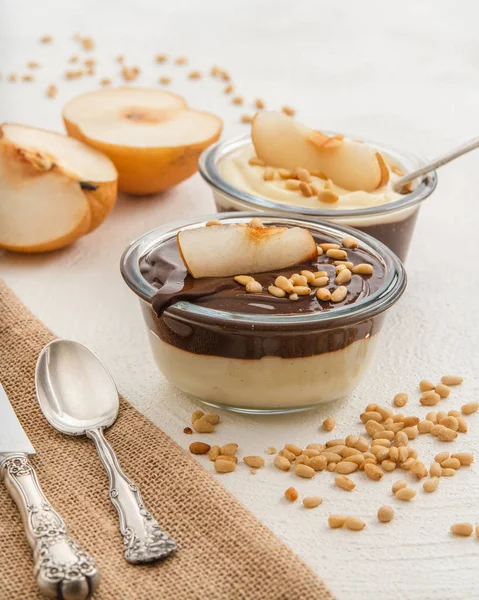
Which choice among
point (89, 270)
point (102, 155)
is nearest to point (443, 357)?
point (89, 270)

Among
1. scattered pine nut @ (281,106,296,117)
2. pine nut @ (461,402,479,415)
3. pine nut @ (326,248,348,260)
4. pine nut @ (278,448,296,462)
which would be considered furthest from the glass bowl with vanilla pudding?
scattered pine nut @ (281,106,296,117)

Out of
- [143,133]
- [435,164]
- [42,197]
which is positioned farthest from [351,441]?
[143,133]

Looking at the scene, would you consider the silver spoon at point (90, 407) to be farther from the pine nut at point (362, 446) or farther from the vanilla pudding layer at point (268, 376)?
the pine nut at point (362, 446)

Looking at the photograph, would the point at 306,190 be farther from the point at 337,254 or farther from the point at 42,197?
the point at 42,197

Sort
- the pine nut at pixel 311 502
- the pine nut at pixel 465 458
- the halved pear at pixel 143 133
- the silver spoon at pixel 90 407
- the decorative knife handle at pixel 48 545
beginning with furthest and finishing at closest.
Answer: the halved pear at pixel 143 133 → the pine nut at pixel 465 458 → the pine nut at pixel 311 502 → the silver spoon at pixel 90 407 → the decorative knife handle at pixel 48 545

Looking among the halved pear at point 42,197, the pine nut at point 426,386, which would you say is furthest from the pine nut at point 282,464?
the halved pear at point 42,197

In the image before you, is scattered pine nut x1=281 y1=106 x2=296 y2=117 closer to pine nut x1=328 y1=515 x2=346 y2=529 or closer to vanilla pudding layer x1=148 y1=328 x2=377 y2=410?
vanilla pudding layer x1=148 y1=328 x2=377 y2=410
